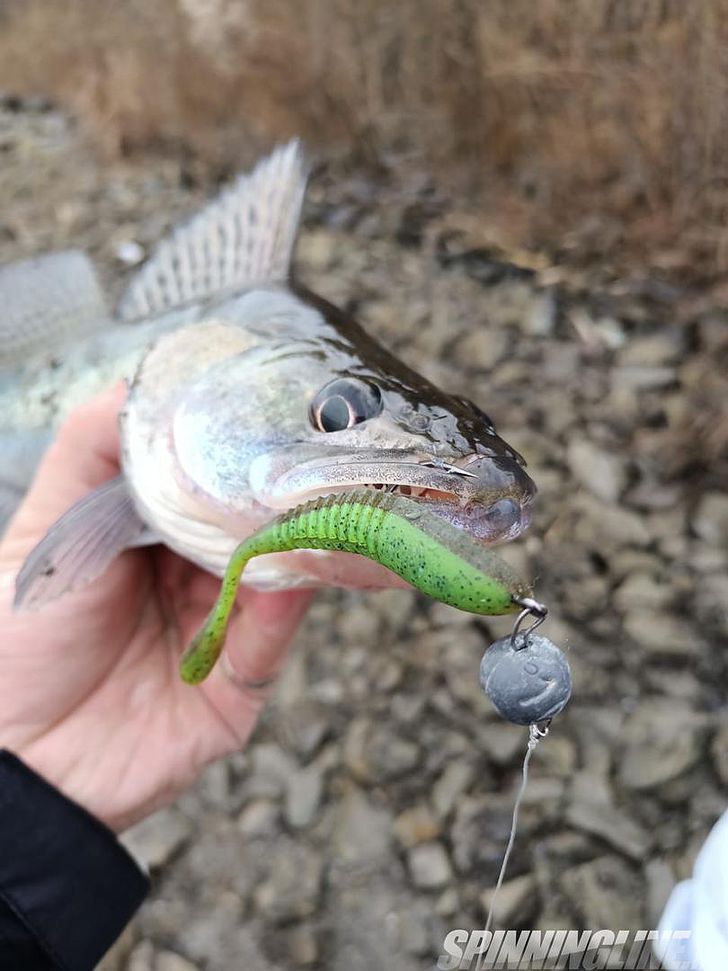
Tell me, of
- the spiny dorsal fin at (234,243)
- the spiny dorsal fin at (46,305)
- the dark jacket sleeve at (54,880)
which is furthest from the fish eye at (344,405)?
the spiny dorsal fin at (46,305)

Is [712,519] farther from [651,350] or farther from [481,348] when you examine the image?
[481,348]

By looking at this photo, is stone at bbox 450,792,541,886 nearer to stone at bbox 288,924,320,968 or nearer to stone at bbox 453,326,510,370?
stone at bbox 288,924,320,968

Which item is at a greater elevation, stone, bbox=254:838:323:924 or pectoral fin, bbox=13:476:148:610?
pectoral fin, bbox=13:476:148:610

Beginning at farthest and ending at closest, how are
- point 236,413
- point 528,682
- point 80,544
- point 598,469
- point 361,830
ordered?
point 598,469 < point 361,830 < point 80,544 < point 236,413 < point 528,682

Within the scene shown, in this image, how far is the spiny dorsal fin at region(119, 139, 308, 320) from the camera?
7.61 ft

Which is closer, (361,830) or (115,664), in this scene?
(115,664)

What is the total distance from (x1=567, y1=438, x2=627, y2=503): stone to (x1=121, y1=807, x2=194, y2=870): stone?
1.98 metres

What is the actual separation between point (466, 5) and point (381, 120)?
954mm

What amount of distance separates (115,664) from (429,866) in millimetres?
1174

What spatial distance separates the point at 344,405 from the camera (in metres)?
1.59

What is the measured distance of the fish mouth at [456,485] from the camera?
1.34 metres

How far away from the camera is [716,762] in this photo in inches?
102

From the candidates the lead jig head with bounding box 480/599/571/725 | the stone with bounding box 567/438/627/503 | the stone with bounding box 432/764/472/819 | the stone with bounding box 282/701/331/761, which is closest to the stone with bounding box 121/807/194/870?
the stone with bounding box 282/701/331/761

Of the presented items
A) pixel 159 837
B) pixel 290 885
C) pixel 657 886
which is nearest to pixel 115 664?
pixel 159 837
